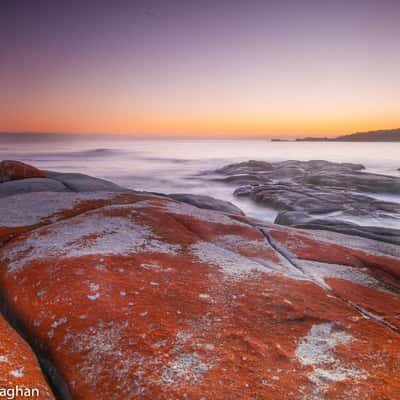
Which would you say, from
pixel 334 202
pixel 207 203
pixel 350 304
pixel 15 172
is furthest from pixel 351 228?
pixel 15 172

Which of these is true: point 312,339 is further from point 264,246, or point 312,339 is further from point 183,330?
point 264,246

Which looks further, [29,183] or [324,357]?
[29,183]

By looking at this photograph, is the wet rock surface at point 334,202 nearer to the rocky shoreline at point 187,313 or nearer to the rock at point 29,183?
the rocky shoreline at point 187,313

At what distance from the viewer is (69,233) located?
3502 mm

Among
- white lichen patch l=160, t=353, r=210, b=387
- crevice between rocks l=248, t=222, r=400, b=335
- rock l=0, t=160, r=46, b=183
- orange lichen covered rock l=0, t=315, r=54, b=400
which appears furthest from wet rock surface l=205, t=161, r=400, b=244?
rock l=0, t=160, r=46, b=183

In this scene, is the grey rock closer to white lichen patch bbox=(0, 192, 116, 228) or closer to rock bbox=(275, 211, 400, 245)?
white lichen patch bbox=(0, 192, 116, 228)

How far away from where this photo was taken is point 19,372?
164 centimetres

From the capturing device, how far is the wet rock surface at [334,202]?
8411 millimetres

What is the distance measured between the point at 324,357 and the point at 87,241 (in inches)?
103

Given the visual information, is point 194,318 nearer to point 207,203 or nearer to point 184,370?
point 184,370

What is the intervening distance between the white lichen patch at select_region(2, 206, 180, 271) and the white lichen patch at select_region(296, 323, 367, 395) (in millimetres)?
1713

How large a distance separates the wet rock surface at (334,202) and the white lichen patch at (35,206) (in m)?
6.21

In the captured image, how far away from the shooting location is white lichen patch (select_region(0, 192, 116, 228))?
4.05m

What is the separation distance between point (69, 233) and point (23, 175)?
614 centimetres
